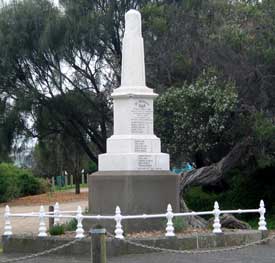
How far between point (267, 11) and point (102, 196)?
11.5 m

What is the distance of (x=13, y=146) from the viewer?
1510 inches

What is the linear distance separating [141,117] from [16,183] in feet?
111

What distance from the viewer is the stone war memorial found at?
17.0 metres

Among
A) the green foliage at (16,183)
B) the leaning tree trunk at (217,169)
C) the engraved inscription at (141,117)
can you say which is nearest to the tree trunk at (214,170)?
the leaning tree trunk at (217,169)

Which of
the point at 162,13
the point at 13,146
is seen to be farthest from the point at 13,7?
the point at 162,13

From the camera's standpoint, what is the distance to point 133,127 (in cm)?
1758

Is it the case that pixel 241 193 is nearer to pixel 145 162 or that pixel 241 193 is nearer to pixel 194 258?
pixel 145 162

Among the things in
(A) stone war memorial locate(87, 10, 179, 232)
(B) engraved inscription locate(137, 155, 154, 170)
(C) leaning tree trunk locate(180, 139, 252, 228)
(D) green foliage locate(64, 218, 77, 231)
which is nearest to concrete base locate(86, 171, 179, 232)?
(A) stone war memorial locate(87, 10, 179, 232)

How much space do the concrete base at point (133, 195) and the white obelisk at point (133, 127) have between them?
0.27 m

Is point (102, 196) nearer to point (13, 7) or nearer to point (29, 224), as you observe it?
point (29, 224)

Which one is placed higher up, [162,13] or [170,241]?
[162,13]

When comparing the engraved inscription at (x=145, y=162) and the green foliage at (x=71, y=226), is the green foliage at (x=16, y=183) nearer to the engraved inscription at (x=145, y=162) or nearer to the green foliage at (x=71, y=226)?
the green foliage at (x=71, y=226)

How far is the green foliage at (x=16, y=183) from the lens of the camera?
155 ft

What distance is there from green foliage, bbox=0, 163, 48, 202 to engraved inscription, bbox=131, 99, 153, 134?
30491mm
